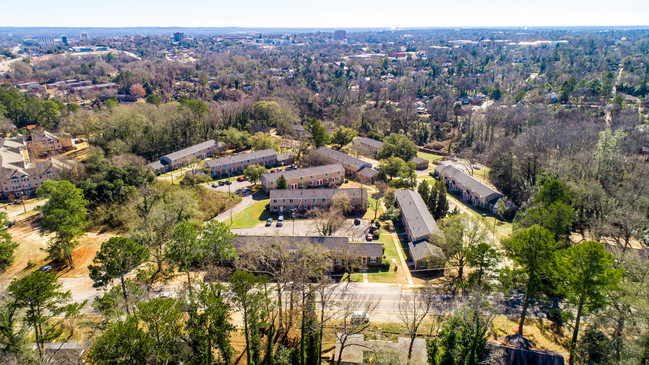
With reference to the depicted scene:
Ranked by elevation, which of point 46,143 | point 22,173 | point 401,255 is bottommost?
point 401,255

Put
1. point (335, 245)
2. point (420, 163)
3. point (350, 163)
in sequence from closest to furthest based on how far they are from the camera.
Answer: point (335, 245)
point (350, 163)
point (420, 163)

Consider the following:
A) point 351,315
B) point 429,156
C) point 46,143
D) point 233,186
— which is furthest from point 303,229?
point 46,143

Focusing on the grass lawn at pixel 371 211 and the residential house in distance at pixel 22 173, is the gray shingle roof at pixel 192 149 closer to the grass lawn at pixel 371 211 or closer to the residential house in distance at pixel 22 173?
the residential house in distance at pixel 22 173

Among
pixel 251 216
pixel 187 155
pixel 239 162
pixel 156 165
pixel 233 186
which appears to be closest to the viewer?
pixel 251 216

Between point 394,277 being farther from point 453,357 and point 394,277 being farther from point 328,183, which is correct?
point 328,183

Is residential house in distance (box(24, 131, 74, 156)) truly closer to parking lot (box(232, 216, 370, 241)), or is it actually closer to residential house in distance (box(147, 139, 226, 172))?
residential house in distance (box(147, 139, 226, 172))

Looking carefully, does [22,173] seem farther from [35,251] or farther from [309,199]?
[309,199]

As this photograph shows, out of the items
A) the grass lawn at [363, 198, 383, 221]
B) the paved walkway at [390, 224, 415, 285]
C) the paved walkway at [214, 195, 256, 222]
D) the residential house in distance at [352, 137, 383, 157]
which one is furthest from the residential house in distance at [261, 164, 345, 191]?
the paved walkway at [390, 224, 415, 285]

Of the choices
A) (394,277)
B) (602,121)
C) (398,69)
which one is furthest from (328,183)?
(398,69)

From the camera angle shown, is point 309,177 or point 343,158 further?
point 343,158
